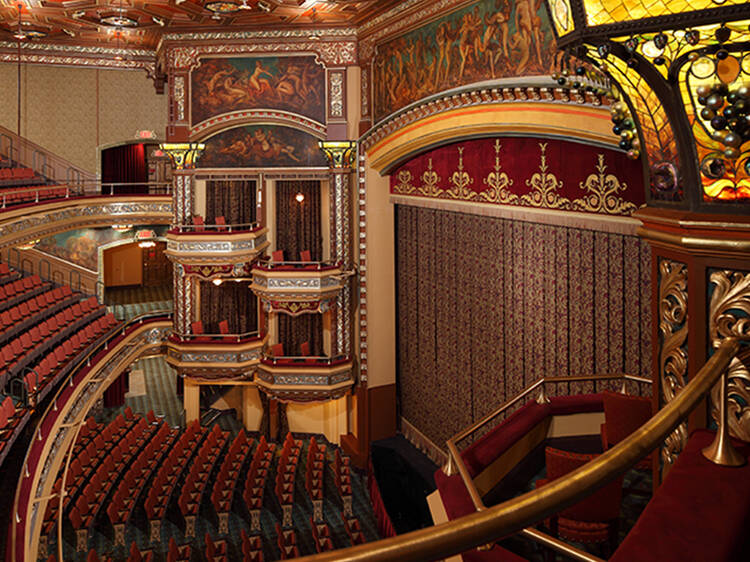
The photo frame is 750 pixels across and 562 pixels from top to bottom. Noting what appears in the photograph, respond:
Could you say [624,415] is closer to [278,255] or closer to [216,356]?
[278,255]

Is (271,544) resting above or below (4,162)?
below

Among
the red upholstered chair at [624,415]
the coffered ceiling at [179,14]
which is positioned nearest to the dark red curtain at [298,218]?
the coffered ceiling at [179,14]

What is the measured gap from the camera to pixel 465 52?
9.05m

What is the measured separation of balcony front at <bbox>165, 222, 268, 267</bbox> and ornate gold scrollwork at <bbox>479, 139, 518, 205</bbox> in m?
5.02

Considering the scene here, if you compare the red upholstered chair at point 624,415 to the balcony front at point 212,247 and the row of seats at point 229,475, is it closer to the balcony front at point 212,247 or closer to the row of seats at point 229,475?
the row of seats at point 229,475

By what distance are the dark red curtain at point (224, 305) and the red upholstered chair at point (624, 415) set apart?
33.0 feet

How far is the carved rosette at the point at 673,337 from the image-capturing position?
248 cm

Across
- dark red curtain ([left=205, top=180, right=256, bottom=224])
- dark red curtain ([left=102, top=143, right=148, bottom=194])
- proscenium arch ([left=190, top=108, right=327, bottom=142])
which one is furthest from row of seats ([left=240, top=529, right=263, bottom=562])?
dark red curtain ([left=102, top=143, right=148, bottom=194])

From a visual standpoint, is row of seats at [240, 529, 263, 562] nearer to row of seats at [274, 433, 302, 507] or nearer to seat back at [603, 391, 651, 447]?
row of seats at [274, 433, 302, 507]

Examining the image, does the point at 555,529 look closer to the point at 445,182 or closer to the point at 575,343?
the point at 575,343

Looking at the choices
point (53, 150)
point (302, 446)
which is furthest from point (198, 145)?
point (302, 446)

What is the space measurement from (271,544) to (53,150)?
10.6 m

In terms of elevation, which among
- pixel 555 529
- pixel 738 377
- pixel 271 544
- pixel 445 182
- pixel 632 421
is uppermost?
pixel 445 182

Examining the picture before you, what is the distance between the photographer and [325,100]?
12891 mm
